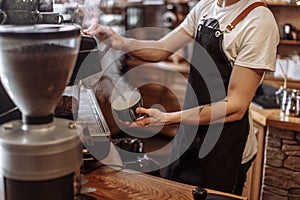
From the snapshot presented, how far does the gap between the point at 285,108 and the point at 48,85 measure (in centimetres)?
242

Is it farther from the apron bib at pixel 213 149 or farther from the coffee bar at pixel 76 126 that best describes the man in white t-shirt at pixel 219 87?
the coffee bar at pixel 76 126

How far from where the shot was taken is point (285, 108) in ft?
10.0

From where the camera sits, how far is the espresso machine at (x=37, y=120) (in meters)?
0.94

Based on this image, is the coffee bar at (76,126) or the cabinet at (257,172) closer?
the coffee bar at (76,126)

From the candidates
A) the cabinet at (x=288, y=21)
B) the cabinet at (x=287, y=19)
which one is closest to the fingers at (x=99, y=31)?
the cabinet at (x=288, y=21)

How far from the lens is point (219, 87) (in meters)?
1.86

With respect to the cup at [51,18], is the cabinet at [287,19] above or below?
below

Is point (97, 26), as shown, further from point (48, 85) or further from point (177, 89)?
point (177, 89)

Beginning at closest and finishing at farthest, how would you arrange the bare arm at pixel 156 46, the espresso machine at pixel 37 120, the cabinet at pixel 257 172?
→ the espresso machine at pixel 37 120, the bare arm at pixel 156 46, the cabinet at pixel 257 172

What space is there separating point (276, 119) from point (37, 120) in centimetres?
225

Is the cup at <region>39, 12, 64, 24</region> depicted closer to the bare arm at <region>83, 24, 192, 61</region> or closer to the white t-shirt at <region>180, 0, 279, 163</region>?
the bare arm at <region>83, 24, 192, 61</region>

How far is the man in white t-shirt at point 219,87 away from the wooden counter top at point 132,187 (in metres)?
0.22

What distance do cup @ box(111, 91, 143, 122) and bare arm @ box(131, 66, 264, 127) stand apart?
0.36ft

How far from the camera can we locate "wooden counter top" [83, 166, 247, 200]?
1.45 m
